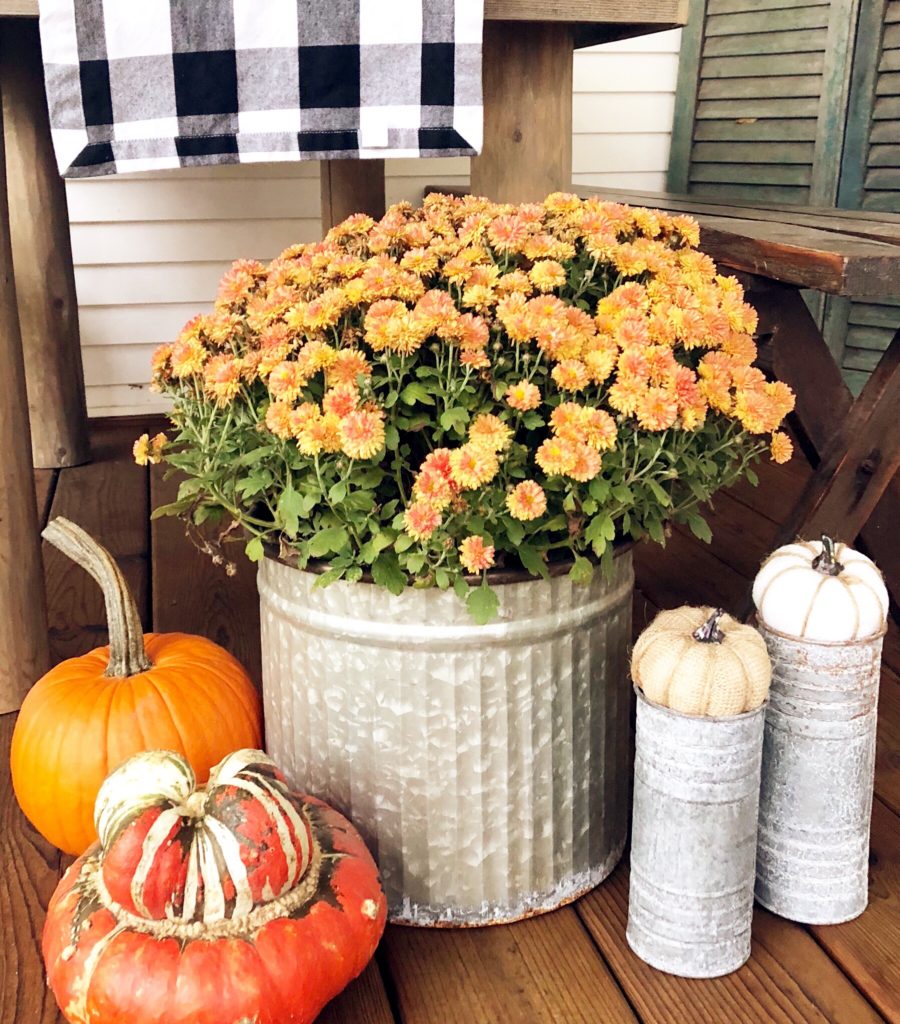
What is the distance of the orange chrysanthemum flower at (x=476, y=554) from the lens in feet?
2.77

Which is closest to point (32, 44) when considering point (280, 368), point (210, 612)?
point (210, 612)

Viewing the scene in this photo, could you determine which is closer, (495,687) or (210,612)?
(495,687)

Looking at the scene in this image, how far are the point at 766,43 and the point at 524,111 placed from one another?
5.97 ft

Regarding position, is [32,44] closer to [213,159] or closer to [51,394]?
[51,394]

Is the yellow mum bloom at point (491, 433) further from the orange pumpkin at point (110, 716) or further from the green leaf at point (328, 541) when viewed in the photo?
the orange pumpkin at point (110, 716)

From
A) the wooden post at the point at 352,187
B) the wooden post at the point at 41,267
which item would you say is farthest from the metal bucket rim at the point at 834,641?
the wooden post at the point at 41,267

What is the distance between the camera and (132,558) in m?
1.98

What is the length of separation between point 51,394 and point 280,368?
1.72m

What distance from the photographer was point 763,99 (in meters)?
2.82

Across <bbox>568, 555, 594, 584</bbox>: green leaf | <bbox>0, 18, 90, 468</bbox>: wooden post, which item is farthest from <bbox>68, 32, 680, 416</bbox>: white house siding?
<bbox>568, 555, 594, 584</bbox>: green leaf

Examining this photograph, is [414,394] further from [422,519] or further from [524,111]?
[524,111]

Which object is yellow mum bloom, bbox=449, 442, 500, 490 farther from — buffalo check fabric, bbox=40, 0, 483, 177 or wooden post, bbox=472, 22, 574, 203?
wooden post, bbox=472, 22, 574, 203

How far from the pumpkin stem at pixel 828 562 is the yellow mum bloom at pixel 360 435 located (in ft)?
1.34

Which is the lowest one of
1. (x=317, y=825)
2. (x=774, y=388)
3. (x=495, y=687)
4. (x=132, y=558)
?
(x=132, y=558)
